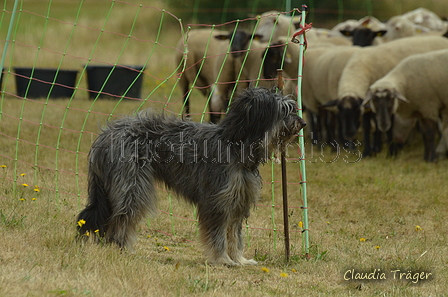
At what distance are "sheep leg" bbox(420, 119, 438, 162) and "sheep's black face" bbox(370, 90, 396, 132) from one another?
1.76 ft

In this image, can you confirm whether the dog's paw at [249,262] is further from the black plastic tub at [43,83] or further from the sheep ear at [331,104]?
the black plastic tub at [43,83]

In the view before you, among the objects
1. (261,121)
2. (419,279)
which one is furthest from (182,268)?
(419,279)

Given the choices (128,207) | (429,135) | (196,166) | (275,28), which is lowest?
(128,207)

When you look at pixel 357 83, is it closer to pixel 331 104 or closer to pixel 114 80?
pixel 331 104

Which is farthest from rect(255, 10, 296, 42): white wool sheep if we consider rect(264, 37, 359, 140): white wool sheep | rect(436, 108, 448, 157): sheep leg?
rect(436, 108, 448, 157): sheep leg

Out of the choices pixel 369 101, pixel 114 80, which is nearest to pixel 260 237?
pixel 369 101

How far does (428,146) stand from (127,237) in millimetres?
6340

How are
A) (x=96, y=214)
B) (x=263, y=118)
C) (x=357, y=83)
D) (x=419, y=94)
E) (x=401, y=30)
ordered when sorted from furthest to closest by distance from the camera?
(x=401, y=30), (x=357, y=83), (x=419, y=94), (x=96, y=214), (x=263, y=118)

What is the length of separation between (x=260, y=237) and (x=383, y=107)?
436 centimetres

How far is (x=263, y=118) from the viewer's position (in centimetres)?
477

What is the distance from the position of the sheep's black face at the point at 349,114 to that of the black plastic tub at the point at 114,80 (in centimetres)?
451

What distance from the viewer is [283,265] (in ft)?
17.1

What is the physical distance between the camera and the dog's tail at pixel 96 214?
5055mm

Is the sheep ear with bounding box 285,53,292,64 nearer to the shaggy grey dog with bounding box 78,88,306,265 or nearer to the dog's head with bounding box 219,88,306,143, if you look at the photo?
the shaggy grey dog with bounding box 78,88,306,265
